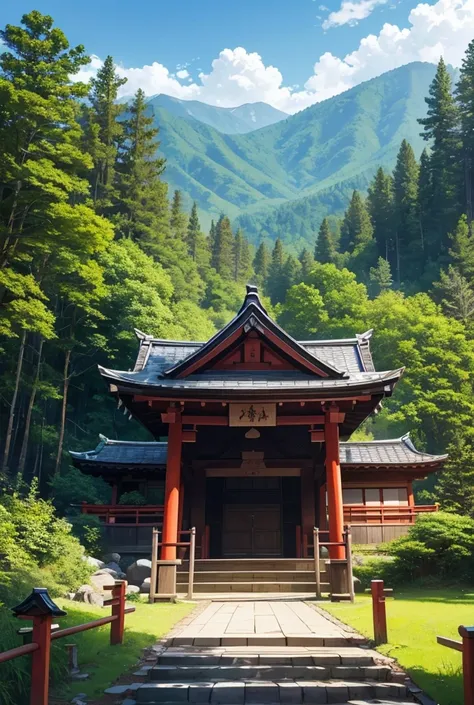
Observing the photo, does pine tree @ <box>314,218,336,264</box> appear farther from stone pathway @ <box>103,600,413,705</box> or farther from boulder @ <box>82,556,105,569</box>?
stone pathway @ <box>103,600,413,705</box>

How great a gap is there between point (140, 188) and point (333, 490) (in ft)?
148

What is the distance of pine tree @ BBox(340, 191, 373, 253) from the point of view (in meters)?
86.0

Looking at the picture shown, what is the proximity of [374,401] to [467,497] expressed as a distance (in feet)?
37.8

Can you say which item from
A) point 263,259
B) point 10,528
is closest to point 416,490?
point 10,528

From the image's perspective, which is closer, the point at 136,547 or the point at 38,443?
the point at 136,547

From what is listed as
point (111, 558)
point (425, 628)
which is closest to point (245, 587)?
point (425, 628)

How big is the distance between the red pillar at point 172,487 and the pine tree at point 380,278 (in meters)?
56.6

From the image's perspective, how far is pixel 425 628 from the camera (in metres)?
9.77

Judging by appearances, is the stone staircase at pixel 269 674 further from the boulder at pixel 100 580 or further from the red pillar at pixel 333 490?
the boulder at pixel 100 580

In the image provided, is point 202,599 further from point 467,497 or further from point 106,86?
point 106,86

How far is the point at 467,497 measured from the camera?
25859mm

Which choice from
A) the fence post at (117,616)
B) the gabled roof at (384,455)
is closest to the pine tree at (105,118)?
the gabled roof at (384,455)

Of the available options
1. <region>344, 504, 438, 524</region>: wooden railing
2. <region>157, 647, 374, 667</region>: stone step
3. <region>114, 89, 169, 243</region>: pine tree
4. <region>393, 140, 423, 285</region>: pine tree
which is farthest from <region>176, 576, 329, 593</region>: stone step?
<region>393, 140, 423, 285</region>: pine tree

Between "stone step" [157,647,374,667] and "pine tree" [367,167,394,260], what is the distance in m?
74.8
